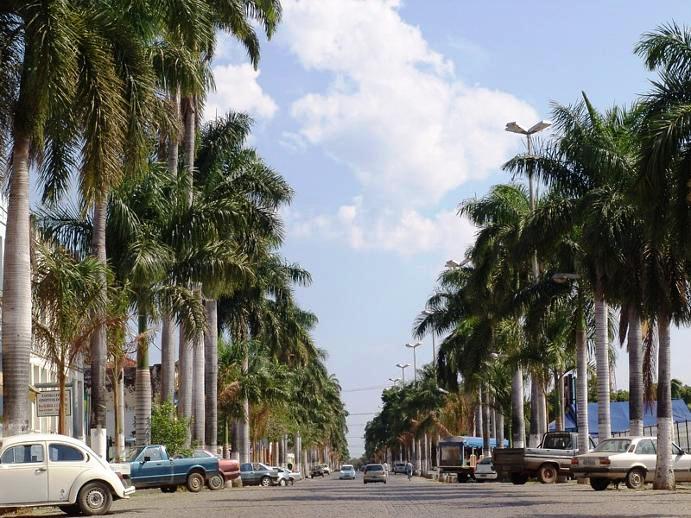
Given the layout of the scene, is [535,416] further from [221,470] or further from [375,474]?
[221,470]

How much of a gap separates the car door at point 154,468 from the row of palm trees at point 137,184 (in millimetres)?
1769

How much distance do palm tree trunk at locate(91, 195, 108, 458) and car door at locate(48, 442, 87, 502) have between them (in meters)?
9.36

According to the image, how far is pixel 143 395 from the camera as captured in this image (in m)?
39.8

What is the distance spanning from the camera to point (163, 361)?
43688 millimetres

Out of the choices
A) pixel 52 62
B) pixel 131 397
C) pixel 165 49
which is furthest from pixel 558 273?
pixel 131 397

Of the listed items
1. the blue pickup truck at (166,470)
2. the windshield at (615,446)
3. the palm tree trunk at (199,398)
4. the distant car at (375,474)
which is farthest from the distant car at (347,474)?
the windshield at (615,446)

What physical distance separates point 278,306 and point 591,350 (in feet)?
72.6

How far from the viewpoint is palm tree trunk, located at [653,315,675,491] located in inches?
1268

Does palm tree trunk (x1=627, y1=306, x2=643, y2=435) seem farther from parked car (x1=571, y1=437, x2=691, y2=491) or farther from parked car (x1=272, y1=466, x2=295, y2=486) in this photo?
parked car (x1=272, y1=466, x2=295, y2=486)

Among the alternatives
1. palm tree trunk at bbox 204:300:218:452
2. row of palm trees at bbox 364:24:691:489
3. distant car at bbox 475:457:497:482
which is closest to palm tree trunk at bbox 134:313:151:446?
palm tree trunk at bbox 204:300:218:452

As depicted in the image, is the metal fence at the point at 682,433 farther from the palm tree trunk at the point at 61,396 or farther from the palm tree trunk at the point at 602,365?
the palm tree trunk at the point at 61,396

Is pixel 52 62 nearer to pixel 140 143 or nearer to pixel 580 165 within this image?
pixel 140 143

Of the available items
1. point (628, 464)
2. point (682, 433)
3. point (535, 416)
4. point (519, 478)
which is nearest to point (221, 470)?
point (519, 478)

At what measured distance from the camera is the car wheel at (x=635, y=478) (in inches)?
1366
